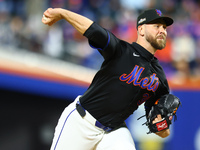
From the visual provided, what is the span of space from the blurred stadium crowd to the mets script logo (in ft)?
12.3

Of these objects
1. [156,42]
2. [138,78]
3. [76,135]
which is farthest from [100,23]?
[76,135]

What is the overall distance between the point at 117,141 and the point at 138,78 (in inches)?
24.8

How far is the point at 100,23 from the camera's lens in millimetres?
9039

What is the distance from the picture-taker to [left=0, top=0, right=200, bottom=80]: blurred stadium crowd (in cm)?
770

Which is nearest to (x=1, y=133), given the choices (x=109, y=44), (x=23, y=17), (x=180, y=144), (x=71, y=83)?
(x=71, y=83)

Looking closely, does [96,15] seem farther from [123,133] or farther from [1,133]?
[123,133]

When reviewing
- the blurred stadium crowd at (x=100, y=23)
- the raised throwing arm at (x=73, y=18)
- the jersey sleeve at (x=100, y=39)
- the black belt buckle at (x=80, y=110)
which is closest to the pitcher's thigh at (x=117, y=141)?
the black belt buckle at (x=80, y=110)

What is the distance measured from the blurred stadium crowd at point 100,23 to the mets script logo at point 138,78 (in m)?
3.75

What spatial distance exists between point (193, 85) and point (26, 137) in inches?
138

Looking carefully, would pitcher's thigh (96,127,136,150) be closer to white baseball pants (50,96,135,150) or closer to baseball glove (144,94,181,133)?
white baseball pants (50,96,135,150)

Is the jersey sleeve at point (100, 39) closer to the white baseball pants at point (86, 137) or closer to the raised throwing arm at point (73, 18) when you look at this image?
the raised throwing arm at point (73, 18)

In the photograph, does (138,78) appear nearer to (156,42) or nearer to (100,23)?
(156,42)

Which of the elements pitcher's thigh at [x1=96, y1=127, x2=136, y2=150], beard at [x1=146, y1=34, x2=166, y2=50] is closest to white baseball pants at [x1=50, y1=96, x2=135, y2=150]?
pitcher's thigh at [x1=96, y1=127, x2=136, y2=150]

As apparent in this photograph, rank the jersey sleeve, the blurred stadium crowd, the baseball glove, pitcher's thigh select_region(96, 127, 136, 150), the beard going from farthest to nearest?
the blurred stadium crowd
the baseball glove
the beard
pitcher's thigh select_region(96, 127, 136, 150)
the jersey sleeve
